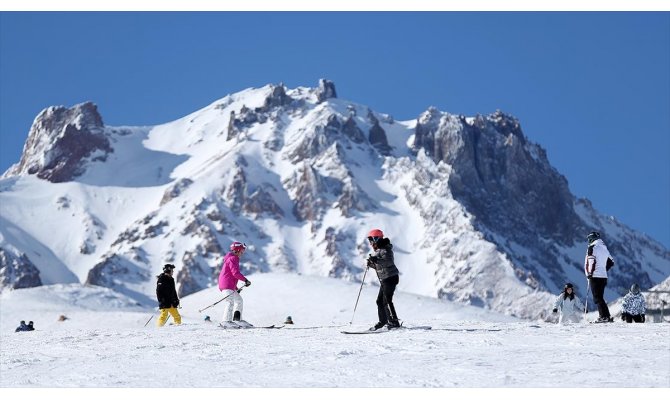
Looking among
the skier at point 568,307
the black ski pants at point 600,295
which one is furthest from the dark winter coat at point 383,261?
the skier at point 568,307

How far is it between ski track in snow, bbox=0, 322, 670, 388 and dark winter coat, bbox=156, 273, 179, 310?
4.44 m

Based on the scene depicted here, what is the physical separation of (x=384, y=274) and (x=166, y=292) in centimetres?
832

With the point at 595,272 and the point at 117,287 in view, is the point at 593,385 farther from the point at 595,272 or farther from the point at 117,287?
the point at 117,287

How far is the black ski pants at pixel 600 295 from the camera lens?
26361 millimetres

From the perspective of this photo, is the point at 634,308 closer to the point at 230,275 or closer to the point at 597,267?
the point at 597,267

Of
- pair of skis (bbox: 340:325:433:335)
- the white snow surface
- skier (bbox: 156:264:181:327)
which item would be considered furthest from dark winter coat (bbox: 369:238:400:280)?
skier (bbox: 156:264:181:327)

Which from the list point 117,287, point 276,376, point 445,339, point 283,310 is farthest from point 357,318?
point 117,287

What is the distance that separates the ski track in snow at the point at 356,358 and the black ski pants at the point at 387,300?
2.46ft

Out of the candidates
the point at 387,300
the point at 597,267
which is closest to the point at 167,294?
the point at 387,300

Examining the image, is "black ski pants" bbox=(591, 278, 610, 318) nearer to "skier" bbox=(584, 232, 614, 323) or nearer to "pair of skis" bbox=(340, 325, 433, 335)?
"skier" bbox=(584, 232, 614, 323)

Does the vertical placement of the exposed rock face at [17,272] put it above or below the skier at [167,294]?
above

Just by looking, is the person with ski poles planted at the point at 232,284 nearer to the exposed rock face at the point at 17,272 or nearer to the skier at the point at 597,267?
the skier at the point at 597,267

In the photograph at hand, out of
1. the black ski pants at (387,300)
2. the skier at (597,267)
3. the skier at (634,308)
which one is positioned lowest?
the black ski pants at (387,300)

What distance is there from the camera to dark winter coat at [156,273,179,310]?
2952 centimetres
